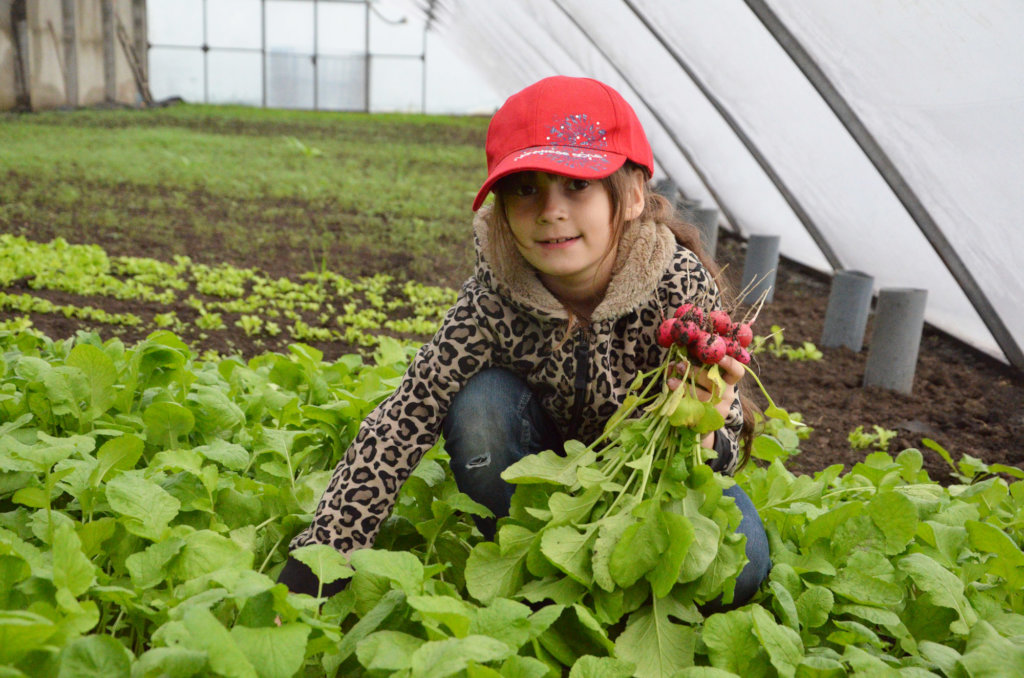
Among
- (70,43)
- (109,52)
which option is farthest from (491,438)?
(109,52)

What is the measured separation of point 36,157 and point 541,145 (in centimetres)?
601

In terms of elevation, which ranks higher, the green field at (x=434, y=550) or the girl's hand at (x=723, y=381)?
the girl's hand at (x=723, y=381)

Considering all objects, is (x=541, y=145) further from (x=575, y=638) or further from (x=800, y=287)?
(x=800, y=287)

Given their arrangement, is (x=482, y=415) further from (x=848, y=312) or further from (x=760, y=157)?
(x=760, y=157)

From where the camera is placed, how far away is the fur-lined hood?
1.52 metres

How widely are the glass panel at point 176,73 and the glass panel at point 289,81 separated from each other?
0.94m

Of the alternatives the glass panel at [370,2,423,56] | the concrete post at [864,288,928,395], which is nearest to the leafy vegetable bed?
the concrete post at [864,288,928,395]

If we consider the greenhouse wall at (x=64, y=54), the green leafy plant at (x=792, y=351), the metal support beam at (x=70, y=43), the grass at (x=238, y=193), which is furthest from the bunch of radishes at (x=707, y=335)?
the metal support beam at (x=70, y=43)

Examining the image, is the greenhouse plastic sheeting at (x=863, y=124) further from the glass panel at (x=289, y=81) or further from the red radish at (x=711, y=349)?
the glass panel at (x=289, y=81)

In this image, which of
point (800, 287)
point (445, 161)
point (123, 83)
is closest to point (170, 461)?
point (800, 287)

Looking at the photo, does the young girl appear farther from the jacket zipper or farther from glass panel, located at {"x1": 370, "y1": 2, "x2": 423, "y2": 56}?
glass panel, located at {"x1": 370, "y1": 2, "x2": 423, "y2": 56}

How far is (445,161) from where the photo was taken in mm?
9492

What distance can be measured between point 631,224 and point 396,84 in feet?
41.5

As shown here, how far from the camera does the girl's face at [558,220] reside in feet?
4.83
